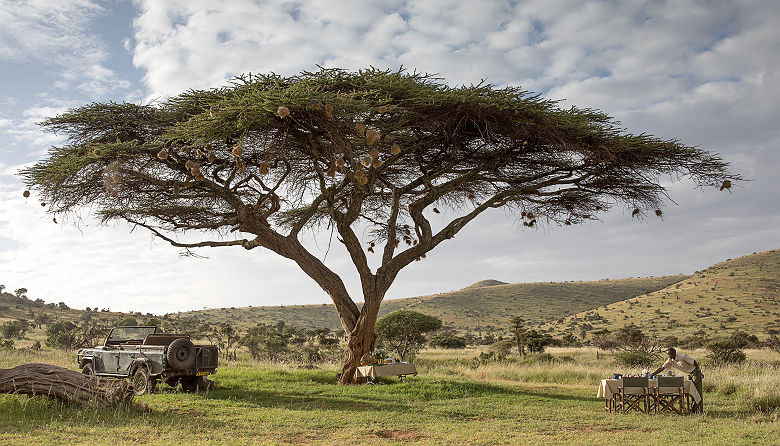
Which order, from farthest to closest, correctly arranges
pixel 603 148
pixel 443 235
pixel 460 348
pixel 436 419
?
pixel 460 348
pixel 443 235
pixel 603 148
pixel 436 419

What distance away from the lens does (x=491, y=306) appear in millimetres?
82312

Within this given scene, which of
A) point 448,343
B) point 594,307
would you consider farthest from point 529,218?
point 594,307

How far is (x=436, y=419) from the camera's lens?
10961mm

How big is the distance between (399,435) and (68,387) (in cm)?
644

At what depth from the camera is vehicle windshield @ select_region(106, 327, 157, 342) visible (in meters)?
16.1

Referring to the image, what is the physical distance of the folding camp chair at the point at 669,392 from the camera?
11977mm

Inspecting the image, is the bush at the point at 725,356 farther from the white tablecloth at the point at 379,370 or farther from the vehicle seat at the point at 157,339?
the vehicle seat at the point at 157,339

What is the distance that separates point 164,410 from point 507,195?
37.6ft

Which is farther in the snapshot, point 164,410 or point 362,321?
point 362,321

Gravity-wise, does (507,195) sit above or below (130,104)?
below

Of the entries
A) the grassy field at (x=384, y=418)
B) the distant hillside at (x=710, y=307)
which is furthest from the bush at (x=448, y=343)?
the grassy field at (x=384, y=418)

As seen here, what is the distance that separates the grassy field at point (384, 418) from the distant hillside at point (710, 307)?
38517mm

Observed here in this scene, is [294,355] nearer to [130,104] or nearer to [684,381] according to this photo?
[130,104]

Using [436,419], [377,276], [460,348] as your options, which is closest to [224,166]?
[377,276]
